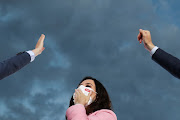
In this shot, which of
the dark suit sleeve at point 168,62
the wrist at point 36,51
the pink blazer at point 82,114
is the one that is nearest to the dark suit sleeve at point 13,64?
the wrist at point 36,51

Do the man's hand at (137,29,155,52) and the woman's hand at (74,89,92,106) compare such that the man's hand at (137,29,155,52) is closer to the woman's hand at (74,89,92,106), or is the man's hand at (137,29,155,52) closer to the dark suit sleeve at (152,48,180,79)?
the dark suit sleeve at (152,48,180,79)

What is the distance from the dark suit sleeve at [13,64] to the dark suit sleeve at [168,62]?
269 cm

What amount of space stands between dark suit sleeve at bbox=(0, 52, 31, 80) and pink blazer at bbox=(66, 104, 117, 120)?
1.70 m

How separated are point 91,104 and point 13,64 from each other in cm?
286

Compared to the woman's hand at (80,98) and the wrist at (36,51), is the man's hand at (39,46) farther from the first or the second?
the woman's hand at (80,98)

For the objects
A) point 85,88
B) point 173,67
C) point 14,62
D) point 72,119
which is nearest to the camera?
point 173,67

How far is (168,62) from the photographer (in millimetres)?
Answer: 3711

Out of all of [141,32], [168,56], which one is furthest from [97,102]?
[168,56]

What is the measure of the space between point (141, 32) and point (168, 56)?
42.2 inches

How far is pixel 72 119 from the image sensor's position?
5.39 meters

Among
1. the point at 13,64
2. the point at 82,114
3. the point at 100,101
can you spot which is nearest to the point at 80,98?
the point at 82,114

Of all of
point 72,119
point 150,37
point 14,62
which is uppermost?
point 14,62

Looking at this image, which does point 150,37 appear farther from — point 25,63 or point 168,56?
point 25,63

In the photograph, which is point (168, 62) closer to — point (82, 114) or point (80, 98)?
point (82, 114)
